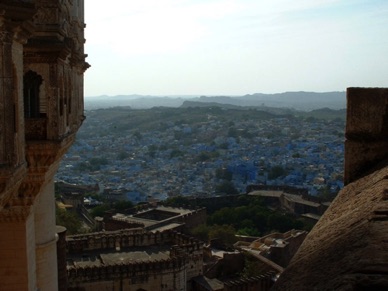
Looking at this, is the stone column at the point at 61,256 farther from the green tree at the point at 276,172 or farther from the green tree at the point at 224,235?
the green tree at the point at 276,172

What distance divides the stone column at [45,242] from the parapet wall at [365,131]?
Result: 187 inches

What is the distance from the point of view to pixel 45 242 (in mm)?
8125

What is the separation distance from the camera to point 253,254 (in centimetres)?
2273

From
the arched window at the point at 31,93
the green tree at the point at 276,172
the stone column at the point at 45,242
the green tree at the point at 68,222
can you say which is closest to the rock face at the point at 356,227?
the arched window at the point at 31,93

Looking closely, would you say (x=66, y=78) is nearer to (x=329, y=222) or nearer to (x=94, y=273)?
(x=329, y=222)

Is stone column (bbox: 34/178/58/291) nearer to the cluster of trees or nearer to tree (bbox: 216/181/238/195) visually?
the cluster of trees

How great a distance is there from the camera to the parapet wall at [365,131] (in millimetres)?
4312

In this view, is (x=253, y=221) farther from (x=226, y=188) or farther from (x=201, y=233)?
(x=226, y=188)

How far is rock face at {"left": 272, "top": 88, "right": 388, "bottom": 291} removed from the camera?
2.10 metres

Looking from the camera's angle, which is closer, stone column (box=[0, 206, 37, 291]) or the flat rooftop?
stone column (box=[0, 206, 37, 291])

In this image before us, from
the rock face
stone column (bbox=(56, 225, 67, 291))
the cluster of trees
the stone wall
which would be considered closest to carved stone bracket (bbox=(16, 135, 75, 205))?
the rock face

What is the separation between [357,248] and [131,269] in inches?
567

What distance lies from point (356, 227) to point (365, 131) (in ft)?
6.16

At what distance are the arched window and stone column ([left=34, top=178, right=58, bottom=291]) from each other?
5.11 feet
